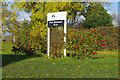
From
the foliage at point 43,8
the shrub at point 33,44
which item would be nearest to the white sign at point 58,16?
the shrub at point 33,44

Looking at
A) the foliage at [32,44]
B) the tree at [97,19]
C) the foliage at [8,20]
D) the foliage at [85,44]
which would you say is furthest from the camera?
the tree at [97,19]

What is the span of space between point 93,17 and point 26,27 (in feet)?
32.6

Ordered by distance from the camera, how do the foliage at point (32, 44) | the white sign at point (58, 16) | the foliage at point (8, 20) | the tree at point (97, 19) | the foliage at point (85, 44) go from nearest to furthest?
the foliage at point (85, 44) → the white sign at point (58, 16) → the foliage at point (32, 44) → the foliage at point (8, 20) → the tree at point (97, 19)

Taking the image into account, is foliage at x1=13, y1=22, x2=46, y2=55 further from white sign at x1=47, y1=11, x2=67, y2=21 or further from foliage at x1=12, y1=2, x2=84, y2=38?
foliage at x1=12, y1=2, x2=84, y2=38

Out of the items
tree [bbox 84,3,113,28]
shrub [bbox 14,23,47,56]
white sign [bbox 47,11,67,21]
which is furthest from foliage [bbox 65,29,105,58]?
tree [bbox 84,3,113,28]

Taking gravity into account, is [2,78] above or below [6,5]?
below

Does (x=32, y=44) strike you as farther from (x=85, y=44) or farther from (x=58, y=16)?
(x=85, y=44)

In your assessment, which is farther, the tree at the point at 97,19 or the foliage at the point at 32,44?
the tree at the point at 97,19

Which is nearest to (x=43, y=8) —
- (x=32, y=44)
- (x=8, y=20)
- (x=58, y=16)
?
(x=8, y=20)

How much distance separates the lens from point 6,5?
16.0 metres

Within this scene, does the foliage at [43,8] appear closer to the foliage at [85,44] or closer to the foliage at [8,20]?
the foliage at [8,20]

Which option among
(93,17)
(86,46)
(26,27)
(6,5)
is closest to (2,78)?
(86,46)

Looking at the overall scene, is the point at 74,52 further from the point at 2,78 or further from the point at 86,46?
the point at 2,78

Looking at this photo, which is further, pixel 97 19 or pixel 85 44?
pixel 97 19
